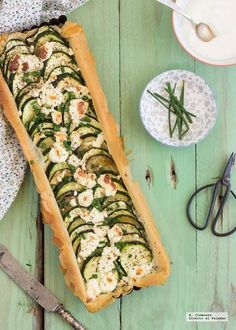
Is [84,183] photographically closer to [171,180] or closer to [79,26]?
[171,180]

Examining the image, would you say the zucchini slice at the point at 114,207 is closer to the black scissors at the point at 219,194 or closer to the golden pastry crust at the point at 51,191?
the golden pastry crust at the point at 51,191

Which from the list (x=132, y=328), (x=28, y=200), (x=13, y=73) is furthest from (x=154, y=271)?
(x=13, y=73)

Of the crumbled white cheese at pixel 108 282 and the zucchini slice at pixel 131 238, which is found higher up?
the zucchini slice at pixel 131 238

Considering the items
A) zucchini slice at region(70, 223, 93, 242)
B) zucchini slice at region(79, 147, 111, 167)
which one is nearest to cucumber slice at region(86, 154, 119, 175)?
zucchini slice at region(79, 147, 111, 167)

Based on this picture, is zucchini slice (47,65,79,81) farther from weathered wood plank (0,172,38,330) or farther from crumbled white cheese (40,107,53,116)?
weathered wood plank (0,172,38,330)

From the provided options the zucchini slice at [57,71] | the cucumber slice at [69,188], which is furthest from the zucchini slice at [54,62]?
the cucumber slice at [69,188]
